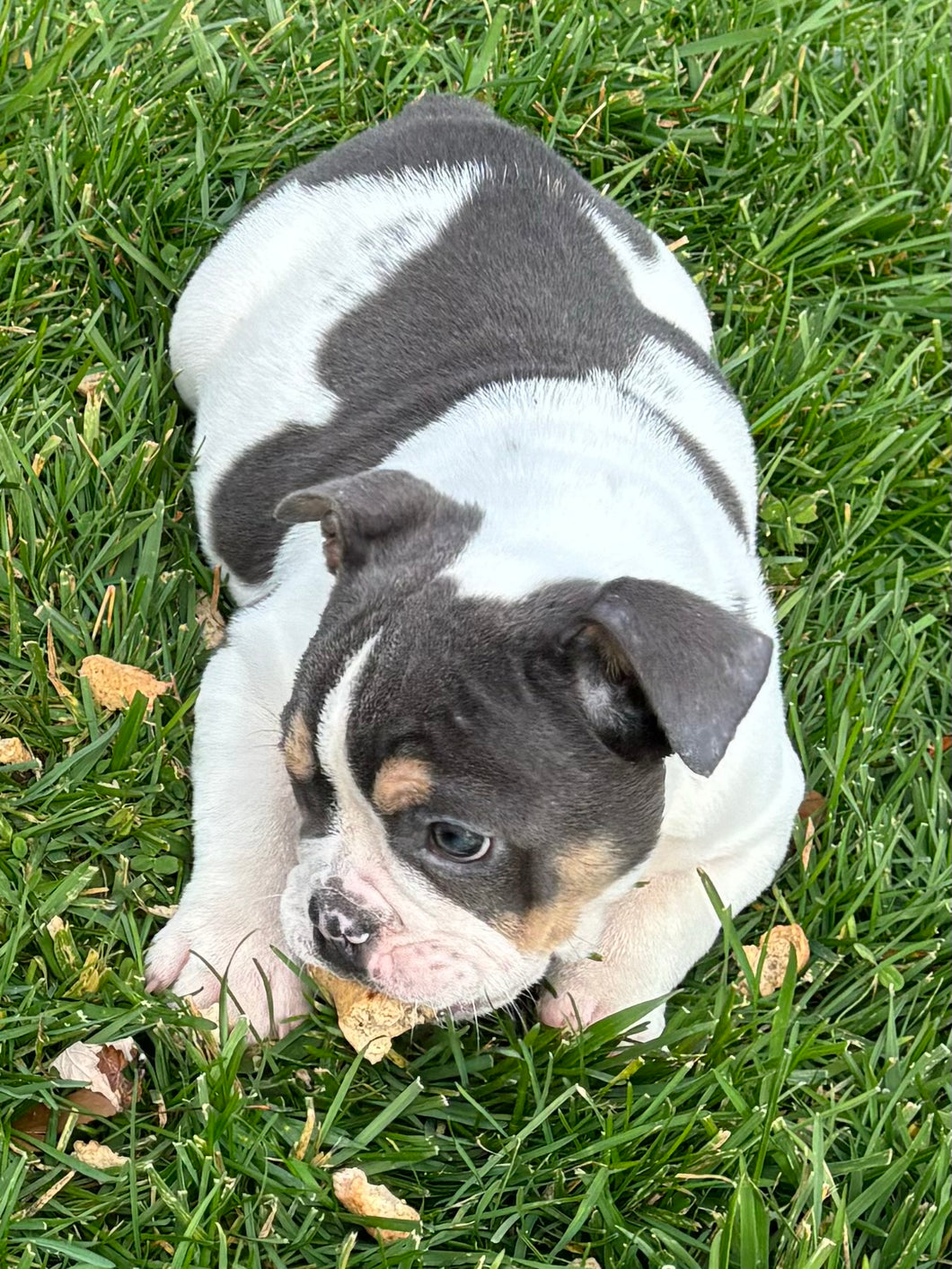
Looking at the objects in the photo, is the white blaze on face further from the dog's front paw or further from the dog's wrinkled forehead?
the dog's front paw

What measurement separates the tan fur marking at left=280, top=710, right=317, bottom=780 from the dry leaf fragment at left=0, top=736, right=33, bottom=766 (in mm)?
1256

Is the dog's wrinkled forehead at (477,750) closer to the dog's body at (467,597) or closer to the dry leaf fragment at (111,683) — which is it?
the dog's body at (467,597)

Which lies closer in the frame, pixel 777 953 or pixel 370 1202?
pixel 370 1202

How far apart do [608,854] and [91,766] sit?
1915 mm

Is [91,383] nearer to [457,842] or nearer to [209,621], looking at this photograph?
[209,621]

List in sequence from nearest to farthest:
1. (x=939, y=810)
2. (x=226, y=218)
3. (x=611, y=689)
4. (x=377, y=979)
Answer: (x=611, y=689)
(x=377, y=979)
(x=939, y=810)
(x=226, y=218)

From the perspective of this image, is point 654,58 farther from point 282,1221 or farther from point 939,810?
point 282,1221

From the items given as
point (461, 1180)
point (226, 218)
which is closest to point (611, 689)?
point (461, 1180)

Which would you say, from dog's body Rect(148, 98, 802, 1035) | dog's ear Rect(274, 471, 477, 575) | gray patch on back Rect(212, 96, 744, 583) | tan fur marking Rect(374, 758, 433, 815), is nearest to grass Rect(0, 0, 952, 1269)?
dog's body Rect(148, 98, 802, 1035)

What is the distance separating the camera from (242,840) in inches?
193

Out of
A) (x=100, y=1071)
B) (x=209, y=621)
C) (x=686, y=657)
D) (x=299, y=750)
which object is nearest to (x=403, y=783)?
(x=299, y=750)

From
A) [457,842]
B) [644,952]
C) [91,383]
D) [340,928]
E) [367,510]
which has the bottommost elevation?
[644,952]

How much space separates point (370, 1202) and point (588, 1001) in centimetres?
96

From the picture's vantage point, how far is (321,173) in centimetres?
593
